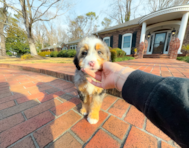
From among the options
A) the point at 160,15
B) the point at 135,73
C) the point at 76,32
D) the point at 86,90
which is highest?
the point at 76,32

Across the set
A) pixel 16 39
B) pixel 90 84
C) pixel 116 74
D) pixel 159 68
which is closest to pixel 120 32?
pixel 159 68

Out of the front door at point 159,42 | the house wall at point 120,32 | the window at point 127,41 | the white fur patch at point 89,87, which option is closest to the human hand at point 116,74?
the white fur patch at point 89,87

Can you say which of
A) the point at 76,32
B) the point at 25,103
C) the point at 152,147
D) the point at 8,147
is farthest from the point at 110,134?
the point at 76,32

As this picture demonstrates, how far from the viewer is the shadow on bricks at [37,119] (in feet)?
3.25

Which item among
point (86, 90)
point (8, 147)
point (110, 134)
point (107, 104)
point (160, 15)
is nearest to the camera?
point (8, 147)

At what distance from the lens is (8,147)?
3.04ft

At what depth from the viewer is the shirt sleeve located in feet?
1.42

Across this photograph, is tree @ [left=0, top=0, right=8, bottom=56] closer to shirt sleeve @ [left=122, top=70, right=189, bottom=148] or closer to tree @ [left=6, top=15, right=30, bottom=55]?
tree @ [left=6, top=15, right=30, bottom=55]

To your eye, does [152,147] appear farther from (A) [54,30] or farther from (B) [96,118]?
(A) [54,30]

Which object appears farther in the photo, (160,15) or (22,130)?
(160,15)

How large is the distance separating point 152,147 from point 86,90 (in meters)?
1.09

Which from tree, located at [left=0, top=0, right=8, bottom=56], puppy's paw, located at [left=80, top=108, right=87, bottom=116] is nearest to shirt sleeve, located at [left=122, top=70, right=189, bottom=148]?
puppy's paw, located at [left=80, top=108, right=87, bottom=116]

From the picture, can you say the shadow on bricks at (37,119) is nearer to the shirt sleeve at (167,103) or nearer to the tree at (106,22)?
the shirt sleeve at (167,103)

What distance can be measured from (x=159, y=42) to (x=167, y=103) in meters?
15.9
